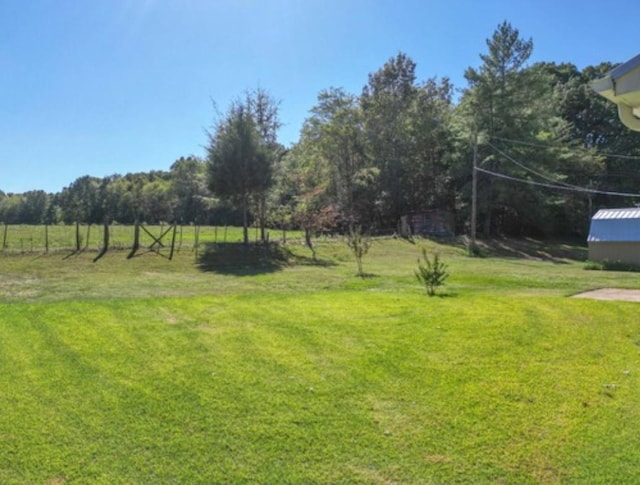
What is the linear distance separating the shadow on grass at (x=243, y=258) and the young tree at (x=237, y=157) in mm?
2512

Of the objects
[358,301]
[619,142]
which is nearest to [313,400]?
[358,301]

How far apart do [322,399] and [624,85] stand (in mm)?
2975

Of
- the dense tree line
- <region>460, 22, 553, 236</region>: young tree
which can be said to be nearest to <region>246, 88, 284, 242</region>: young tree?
the dense tree line

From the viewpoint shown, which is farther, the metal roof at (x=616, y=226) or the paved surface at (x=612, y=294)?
the metal roof at (x=616, y=226)

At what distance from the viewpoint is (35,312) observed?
7.00 m

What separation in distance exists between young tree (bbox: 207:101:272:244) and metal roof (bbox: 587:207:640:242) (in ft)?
48.8

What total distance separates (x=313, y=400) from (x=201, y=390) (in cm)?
97

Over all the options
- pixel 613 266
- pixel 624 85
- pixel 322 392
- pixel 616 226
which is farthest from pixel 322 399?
pixel 616 226

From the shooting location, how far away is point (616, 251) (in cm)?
2041

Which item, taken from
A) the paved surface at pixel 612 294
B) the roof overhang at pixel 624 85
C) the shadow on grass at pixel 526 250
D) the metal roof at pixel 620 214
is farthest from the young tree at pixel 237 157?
the roof overhang at pixel 624 85

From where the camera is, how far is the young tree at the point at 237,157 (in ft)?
63.7

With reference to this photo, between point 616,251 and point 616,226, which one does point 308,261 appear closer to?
point 616,251

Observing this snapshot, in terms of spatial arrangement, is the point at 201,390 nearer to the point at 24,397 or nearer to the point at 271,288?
the point at 24,397

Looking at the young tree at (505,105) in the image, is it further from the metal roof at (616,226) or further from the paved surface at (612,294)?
the paved surface at (612,294)
